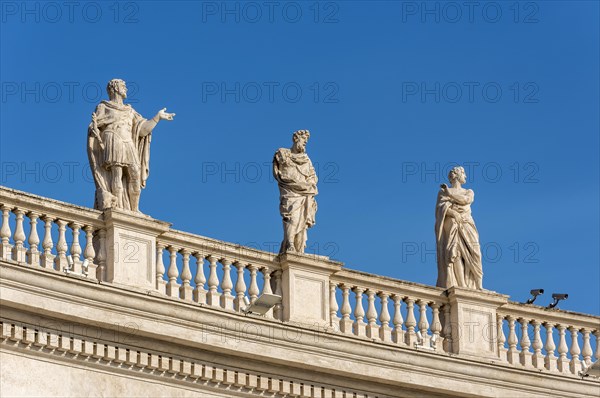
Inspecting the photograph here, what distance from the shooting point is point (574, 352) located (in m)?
40.0

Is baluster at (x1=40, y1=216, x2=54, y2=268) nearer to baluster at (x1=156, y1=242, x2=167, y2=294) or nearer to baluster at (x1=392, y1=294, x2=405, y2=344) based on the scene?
baluster at (x1=156, y1=242, x2=167, y2=294)

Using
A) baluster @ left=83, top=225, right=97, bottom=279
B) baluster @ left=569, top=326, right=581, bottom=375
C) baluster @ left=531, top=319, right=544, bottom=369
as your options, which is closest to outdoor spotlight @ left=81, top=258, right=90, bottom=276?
baluster @ left=83, top=225, right=97, bottom=279

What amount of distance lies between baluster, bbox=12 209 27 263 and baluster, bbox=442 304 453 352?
7360mm

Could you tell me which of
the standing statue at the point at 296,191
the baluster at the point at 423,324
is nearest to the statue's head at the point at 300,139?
the standing statue at the point at 296,191

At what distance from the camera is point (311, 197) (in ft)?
125

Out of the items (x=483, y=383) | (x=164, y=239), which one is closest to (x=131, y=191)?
(x=164, y=239)

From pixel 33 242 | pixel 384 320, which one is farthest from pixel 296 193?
pixel 33 242

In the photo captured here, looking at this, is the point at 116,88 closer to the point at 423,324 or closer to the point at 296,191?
the point at 296,191

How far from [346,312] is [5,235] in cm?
586

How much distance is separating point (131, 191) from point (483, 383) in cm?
625

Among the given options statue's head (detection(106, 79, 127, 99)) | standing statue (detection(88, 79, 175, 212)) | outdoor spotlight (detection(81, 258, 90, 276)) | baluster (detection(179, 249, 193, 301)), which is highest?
statue's head (detection(106, 79, 127, 99))

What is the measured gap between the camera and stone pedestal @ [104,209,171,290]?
35.6 m

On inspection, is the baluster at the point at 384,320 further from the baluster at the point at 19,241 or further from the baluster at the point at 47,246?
the baluster at the point at 19,241

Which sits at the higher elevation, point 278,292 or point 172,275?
point 278,292
